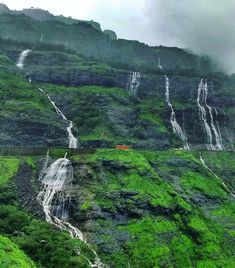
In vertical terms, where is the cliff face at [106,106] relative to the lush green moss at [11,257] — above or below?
above

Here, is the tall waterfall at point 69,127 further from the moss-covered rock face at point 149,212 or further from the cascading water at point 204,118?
the cascading water at point 204,118

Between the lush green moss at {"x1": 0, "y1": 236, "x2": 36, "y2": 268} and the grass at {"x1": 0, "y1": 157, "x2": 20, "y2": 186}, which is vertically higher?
the grass at {"x1": 0, "y1": 157, "x2": 20, "y2": 186}

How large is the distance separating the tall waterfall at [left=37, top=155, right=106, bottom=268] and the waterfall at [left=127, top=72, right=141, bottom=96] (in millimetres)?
61361

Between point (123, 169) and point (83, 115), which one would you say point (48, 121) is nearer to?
point (83, 115)

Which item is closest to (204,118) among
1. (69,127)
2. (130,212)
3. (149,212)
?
(69,127)

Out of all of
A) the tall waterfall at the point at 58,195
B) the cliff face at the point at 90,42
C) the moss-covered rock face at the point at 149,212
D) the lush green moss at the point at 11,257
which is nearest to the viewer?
the lush green moss at the point at 11,257

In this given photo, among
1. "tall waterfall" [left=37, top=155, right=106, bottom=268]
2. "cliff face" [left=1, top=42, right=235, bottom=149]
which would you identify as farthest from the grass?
"cliff face" [left=1, top=42, right=235, bottom=149]

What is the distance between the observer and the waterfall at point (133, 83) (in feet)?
427

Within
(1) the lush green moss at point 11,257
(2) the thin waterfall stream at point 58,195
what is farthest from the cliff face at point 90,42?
(1) the lush green moss at point 11,257

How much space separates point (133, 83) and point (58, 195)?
73.2m

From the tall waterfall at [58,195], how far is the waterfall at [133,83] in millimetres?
61361

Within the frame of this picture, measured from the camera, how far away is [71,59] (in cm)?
14112

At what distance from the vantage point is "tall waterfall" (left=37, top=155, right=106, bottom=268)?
57903mm

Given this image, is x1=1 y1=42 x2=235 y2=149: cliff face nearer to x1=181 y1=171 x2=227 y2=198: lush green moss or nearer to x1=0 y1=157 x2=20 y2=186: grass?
x1=0 y1=157 x2=20 y2=186: grass
